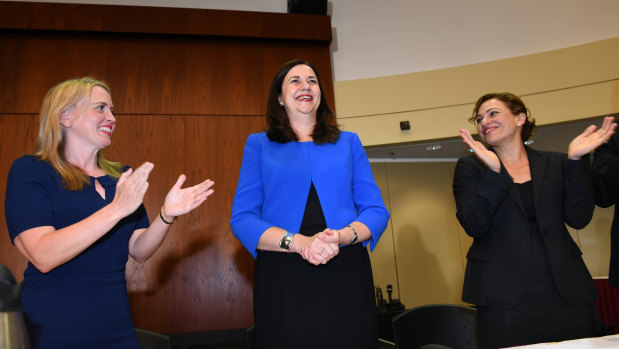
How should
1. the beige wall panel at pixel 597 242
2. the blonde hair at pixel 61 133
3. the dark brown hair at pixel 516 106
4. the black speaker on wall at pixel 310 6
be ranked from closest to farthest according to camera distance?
the blonde hair at pixel 61 133, the dark brown hair at pixel 516 106, the black speaker on wall at pixel 310 6, the beige wall panel at pixel 597 242

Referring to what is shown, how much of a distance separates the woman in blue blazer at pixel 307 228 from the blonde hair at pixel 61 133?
0.55m

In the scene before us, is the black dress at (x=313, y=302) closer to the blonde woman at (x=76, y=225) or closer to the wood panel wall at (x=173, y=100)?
the blonde woman at (x=76, y=225)

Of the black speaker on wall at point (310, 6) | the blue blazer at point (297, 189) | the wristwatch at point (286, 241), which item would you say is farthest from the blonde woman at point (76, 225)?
the black speaker on wall at point (310, 6)

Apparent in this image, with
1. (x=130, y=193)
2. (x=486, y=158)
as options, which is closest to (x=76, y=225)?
(x=130, y=193)

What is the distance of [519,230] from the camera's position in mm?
1820

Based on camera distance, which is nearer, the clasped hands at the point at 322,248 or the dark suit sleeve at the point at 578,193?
the clasped hands at the point at 322,248

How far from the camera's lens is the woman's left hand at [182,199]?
1499 millimetres

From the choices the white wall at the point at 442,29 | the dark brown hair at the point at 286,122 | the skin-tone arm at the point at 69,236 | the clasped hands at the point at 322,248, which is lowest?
the clasped hands at the point at 322,248

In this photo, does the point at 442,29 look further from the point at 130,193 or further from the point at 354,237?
the point at 130,193

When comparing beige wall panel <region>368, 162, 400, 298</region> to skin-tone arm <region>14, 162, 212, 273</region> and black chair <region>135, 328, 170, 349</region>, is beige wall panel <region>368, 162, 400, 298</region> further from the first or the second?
skin-tone arm <region>14, 162, 212, 273</region>

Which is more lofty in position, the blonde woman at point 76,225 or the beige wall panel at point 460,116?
the beige wall panel at point 460,116

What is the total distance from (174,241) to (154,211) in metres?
0.34

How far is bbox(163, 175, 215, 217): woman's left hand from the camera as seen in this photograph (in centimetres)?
150

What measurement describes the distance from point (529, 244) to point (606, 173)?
0.52m
